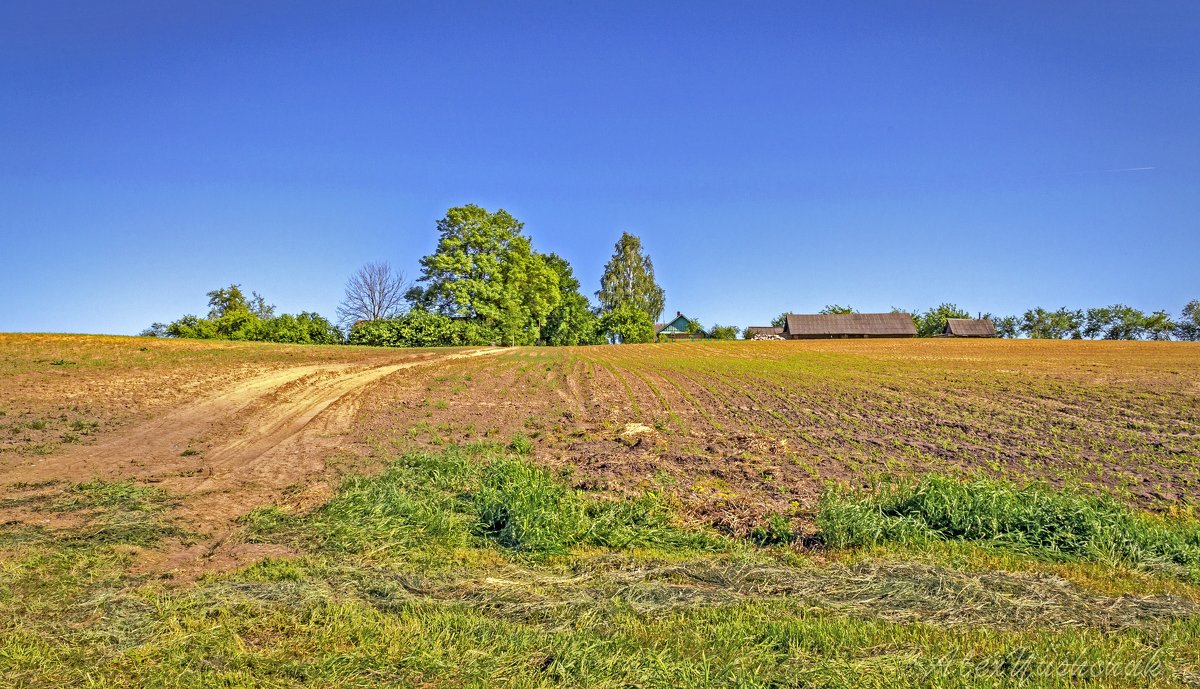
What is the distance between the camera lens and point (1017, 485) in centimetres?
885

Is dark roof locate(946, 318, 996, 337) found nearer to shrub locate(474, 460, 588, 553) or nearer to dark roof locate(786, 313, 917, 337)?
dark roof locate(786, 313, 917, 337)

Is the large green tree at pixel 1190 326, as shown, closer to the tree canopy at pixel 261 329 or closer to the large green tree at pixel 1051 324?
the large green tree at pixel 1051 324

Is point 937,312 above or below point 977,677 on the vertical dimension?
above

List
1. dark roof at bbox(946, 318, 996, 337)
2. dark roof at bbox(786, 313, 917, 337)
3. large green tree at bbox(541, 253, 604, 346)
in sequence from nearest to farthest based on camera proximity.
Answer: large green tree at bbox(541, 253, 604, 346) → dark roof at bbox(786, 313, 917, 337) → dark roof at bbox(946, 318, 996, 337)

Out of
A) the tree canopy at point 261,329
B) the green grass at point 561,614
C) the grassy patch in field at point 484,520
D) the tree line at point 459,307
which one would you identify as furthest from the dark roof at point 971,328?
the grassy patch in field at point 484,520

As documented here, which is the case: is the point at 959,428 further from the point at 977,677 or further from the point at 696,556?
the point at 977,677

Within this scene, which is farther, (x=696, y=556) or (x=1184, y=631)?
(x=696, y=556)

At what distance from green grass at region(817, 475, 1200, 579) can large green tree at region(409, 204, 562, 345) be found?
139 ft

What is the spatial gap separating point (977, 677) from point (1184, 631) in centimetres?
225

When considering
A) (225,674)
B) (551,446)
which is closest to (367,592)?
(225,674)

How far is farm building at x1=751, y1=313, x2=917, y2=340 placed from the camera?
86125mm

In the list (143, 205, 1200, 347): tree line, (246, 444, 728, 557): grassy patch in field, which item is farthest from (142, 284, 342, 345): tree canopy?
(246, 444, 728, 557): grassy patch in field

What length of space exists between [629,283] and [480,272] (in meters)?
37.7

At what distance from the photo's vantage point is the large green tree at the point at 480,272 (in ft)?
157
